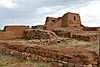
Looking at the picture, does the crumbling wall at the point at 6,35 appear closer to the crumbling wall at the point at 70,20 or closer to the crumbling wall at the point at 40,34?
the crumbling wall at the point at 40,34

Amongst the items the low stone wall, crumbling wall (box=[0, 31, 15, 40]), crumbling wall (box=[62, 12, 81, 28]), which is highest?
crumbling wall (box=[62, 12, 81, 28])

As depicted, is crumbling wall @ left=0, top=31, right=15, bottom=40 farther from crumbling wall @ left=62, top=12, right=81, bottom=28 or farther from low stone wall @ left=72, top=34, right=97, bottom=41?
crumbling wall @ left=62, top=12, right=81, bottom=28

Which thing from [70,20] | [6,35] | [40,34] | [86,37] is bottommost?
[86,37]

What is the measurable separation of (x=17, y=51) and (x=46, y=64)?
107 inches

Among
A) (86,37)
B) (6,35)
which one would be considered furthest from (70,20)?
(6,35)

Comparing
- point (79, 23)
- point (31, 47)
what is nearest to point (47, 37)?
point (31, 47)

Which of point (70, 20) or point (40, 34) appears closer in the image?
point (40, 34)

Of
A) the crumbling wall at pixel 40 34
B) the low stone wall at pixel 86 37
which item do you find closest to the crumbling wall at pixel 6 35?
the crumbling wall at pixel 40 34

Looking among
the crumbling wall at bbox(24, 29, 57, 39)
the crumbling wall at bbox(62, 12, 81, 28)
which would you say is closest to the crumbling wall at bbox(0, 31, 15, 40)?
the crumbling wall at bbox(24, 29, 57, 39)

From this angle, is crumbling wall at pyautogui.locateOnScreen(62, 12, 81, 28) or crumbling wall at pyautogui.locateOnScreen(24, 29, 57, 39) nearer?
crumbling wall at pyautogui.locateOnScreen(24, 29, 57, 39)

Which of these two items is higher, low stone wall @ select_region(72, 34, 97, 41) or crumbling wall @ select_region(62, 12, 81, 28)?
crumbling wall @ select_region(62, 12, 81, 28)

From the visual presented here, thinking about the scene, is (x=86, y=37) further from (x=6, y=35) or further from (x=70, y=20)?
(x=70, y=20)

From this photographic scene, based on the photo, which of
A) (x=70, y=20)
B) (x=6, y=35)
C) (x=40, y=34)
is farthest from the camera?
(x=70, y=20)

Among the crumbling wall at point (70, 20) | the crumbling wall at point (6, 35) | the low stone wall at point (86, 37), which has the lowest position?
the low stone wall at point (86, 37)
